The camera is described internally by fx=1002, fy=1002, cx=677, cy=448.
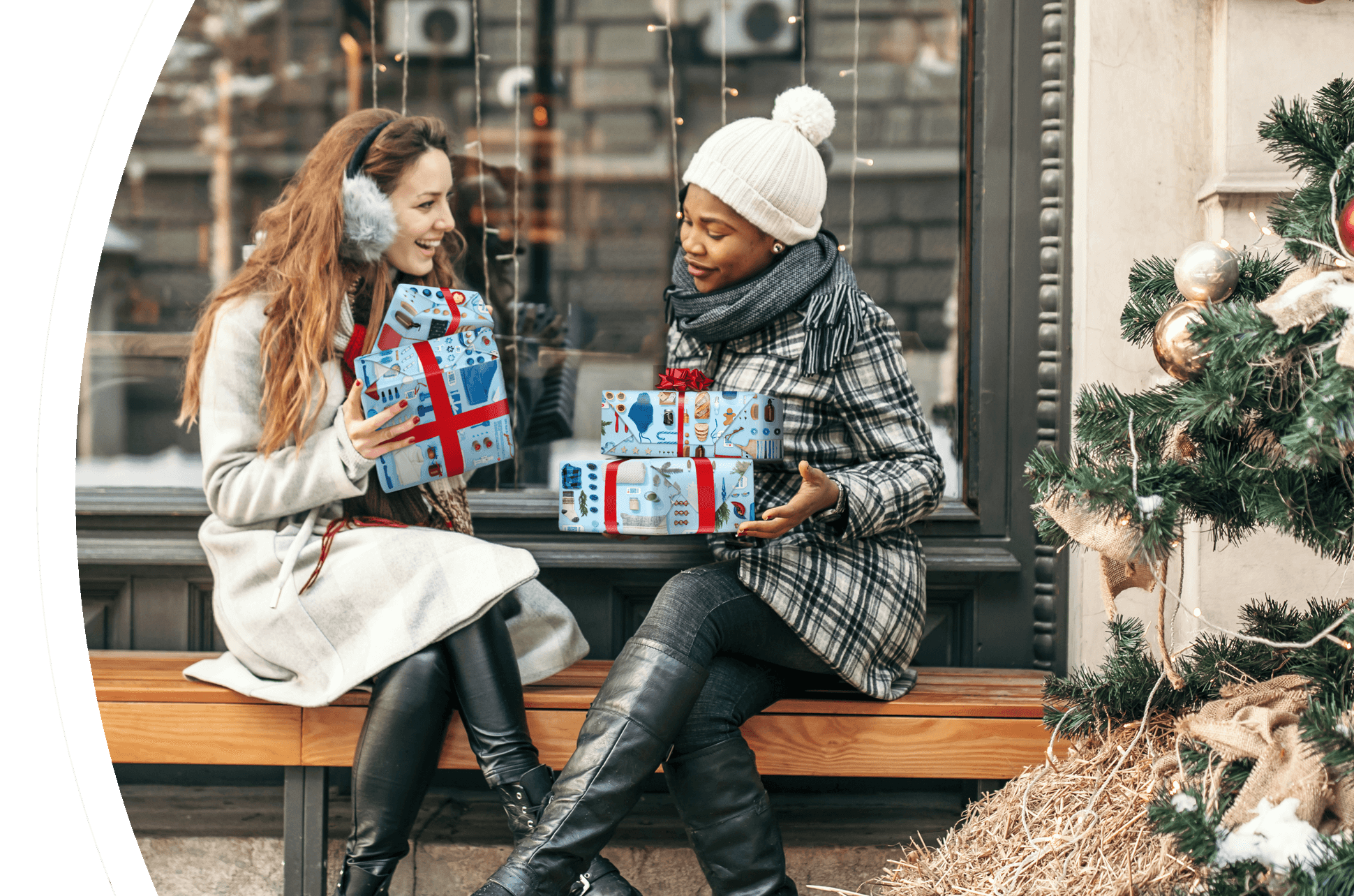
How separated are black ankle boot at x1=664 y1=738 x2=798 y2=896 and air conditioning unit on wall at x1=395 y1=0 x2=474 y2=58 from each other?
7.17 ft

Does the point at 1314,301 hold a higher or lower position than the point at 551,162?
lower

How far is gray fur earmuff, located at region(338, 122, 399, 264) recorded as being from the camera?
2285mm

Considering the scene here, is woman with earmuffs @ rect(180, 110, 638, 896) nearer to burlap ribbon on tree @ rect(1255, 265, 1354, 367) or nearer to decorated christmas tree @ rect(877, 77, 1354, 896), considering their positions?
decorated christmas tree @ rect(877, 77, 1354, 896)

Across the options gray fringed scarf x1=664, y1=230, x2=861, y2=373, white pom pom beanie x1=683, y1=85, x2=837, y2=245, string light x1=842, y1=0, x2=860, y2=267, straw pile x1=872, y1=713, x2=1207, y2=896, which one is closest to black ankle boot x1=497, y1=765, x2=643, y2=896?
straw pile x1=872, y1=713, x2=1207, y2=896

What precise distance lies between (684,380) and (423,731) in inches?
36.4

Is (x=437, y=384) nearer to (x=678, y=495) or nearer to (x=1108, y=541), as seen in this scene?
(x=678, y=495)

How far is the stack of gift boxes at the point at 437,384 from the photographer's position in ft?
7.02

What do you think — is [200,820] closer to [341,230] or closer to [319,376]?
[319,376]

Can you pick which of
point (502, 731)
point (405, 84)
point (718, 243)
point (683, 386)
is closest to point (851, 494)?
point (683, 386)

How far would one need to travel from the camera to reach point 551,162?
3.04m

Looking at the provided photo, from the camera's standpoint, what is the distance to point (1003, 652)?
2.87m

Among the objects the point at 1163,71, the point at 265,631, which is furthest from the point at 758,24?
the point at 265,631

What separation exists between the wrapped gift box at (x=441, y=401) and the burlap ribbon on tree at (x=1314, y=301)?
1.49 metres

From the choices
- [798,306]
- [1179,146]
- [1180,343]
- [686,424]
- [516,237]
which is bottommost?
[686,424]
